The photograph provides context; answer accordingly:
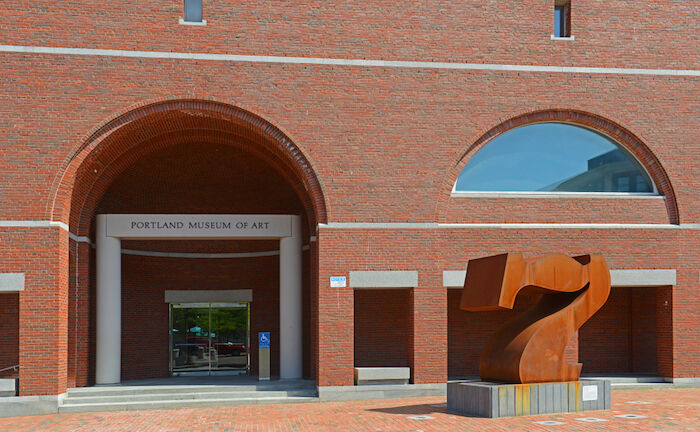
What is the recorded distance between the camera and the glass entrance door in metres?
23.0

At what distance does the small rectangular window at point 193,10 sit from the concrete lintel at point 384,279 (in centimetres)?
669

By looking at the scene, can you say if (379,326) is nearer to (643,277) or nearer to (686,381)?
(643,277)

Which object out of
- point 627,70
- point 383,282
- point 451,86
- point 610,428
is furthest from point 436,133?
point 610,428

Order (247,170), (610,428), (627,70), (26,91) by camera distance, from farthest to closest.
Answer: (247,170) < (627,70) < (26,91) < (610,428)

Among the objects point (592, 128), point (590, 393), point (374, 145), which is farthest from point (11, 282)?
point (592, 128)

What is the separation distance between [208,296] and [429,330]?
25.1 feet

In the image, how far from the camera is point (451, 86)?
726 inches

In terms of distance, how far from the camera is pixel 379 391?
17.8 meters

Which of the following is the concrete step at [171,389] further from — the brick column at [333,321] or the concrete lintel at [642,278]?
the concrete lintel at [642,278]

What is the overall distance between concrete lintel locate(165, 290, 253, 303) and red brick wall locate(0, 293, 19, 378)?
5.08 metres

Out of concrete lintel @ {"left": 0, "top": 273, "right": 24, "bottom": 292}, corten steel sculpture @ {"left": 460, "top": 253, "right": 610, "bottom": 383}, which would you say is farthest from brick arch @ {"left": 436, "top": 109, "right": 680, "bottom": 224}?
concrete lintel @ {"left": 0, "top": 273, "right": 24, "bottom": 292}

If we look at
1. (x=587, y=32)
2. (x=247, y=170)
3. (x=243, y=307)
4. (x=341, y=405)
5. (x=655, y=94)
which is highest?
(x=587, y=32)

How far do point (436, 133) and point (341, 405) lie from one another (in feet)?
21.3

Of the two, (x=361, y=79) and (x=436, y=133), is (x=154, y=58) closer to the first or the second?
(x=361, y=79)
